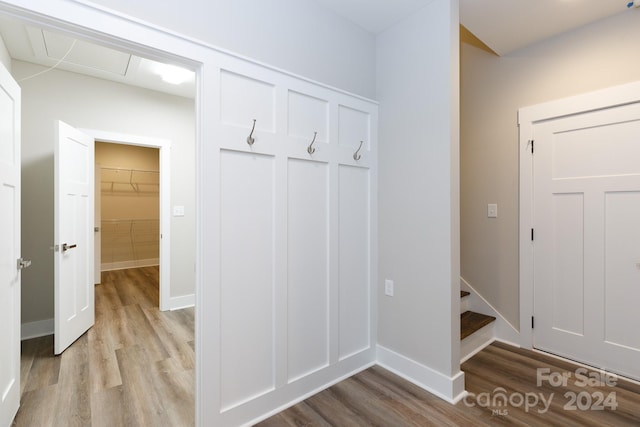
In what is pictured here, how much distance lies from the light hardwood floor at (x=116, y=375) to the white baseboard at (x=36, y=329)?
0.10 meters

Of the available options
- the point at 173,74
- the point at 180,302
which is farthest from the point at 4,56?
the point at 180,302

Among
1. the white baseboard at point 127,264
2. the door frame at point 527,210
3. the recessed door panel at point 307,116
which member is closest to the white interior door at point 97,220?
the white baseboard at point 127,264

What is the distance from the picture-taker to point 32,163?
9.58ft

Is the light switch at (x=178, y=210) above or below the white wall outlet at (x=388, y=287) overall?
above

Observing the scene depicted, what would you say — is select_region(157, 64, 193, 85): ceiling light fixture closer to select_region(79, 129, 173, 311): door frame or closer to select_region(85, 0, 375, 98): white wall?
select_region(79, 129, 173, 311): door frame

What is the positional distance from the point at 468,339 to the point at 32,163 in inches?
177

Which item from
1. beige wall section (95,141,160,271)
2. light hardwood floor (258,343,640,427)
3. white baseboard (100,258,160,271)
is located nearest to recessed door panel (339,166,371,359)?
light hardwood floor (258,343,640,427)

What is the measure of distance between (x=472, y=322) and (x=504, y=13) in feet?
8.29

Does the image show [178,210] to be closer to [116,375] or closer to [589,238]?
[116,375]

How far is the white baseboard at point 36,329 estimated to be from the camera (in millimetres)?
2875

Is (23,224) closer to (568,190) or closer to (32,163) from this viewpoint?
(32,163)

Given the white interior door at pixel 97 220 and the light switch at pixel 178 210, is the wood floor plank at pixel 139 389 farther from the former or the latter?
the white interior door at pixel 97 220

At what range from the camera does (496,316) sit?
109 inches

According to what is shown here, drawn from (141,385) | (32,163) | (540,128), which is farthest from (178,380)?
(540,128)
